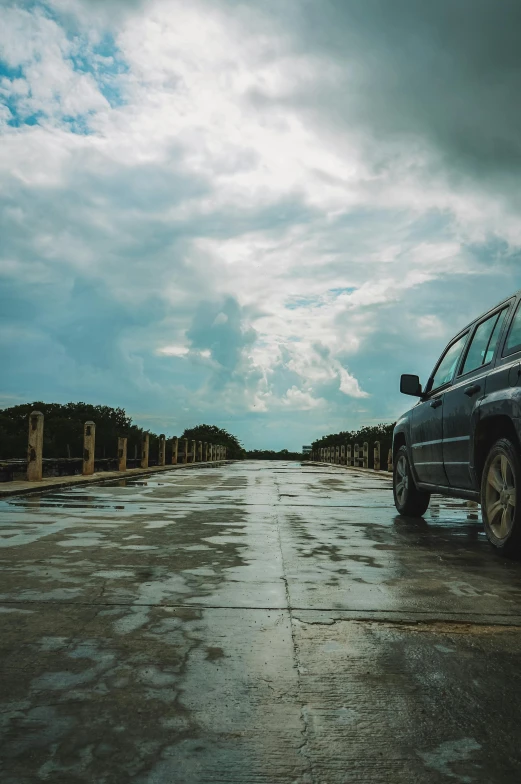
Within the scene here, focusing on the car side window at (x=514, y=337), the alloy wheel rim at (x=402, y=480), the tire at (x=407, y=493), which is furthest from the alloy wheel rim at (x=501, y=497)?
the alloy wheel rim at (x=402, y=480)

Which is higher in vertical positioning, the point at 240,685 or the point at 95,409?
the point at 95,409

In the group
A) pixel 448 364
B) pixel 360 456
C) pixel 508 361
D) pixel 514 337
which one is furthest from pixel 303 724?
pixel 360 456

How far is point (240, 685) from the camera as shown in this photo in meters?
2.54

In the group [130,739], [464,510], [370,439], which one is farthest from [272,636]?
[370,439]

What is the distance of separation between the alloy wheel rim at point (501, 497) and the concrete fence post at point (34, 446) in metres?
11.1

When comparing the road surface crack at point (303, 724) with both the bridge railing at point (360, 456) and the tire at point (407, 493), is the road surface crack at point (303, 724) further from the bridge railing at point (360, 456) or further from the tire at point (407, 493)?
the bridge railing at point (360, 456)

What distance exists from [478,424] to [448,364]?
1866 mm

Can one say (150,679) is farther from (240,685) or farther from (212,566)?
(212,566)

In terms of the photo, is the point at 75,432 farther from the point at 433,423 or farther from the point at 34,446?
the point at 433,423

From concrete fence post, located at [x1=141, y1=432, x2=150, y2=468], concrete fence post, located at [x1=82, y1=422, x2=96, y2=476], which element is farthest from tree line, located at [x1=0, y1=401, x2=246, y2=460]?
concrete fence post, located at [x1=82, y1=422, x2=96, y2=476]

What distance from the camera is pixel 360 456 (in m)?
33.8

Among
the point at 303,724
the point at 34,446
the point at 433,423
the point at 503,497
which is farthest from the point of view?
the point at 34,446

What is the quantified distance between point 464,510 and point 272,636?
799 cm

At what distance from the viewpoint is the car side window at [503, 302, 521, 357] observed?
5410 mm
